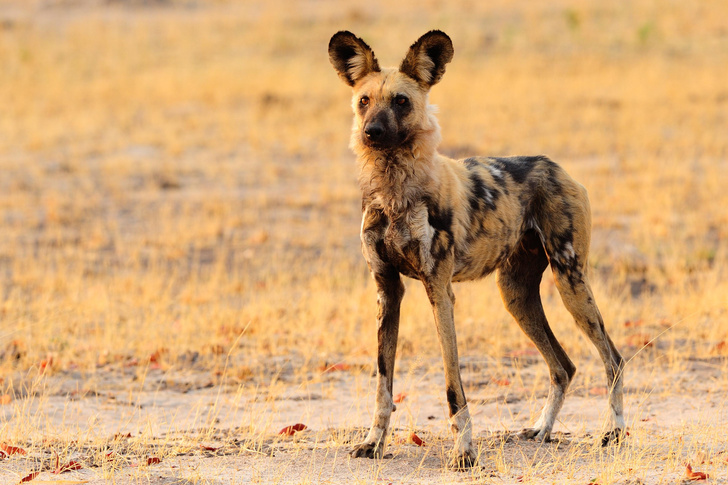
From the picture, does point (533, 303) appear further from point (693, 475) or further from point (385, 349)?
point (693, 475)

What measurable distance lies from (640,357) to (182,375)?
3.56m

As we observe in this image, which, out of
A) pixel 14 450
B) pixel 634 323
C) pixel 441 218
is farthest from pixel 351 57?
pixel 634 323

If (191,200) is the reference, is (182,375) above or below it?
below

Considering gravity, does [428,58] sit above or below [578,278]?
above

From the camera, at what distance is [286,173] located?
1553 centimetres

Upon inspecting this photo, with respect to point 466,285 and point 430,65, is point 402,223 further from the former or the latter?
point 466,285

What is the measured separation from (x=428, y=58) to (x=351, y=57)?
0.43m

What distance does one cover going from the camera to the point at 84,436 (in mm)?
5191

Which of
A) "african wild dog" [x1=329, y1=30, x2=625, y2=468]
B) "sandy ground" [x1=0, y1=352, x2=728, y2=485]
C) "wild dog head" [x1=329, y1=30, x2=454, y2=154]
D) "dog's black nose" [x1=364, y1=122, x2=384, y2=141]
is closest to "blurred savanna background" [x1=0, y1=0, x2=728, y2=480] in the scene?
"sandy ground" [x1=0, y1=352, x2=728, y2=485]

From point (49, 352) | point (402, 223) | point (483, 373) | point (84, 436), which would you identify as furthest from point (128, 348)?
point (402, 223)

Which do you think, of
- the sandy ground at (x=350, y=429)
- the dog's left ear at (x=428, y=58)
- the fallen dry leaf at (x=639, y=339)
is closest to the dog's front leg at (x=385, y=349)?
the sandy ground at (x=350, y=429)

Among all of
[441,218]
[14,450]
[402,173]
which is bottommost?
[14,450]

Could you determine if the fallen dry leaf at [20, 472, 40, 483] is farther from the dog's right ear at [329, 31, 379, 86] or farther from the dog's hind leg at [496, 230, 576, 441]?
the dog's hind leg at [496, 230, 576, 441]

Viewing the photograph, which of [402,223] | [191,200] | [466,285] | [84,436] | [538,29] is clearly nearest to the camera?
[402,223]
